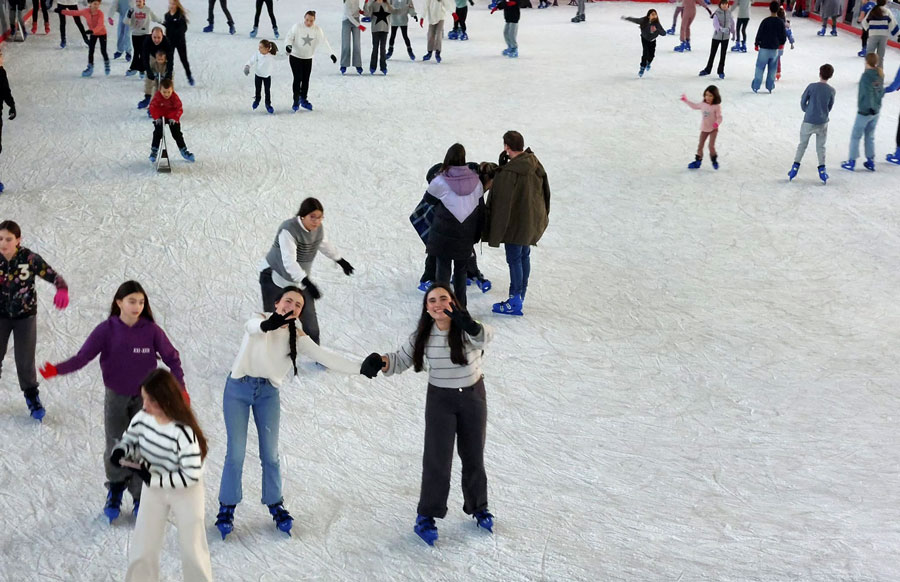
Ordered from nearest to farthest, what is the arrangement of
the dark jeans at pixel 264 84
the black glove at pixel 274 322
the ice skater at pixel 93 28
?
the black glove at pixel 274 322 → the dark jeans at pixel 264 84 → the ice skater at pixel 93 28

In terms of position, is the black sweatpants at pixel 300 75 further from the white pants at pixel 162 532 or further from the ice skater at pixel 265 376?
the white pants at pixel 162 532

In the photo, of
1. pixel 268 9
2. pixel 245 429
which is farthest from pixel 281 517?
pixel 268 9

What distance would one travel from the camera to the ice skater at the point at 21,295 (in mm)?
6020

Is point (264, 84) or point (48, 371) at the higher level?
point (264, 84)

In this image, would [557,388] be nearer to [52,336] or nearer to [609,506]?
[609,506]

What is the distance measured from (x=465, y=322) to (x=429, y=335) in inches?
A: 8.9

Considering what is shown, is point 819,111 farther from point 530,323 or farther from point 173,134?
point 173,134

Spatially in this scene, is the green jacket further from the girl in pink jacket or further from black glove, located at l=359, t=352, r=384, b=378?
the girl in pink jacket

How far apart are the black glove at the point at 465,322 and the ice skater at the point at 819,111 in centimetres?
735

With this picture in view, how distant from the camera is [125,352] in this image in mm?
5207

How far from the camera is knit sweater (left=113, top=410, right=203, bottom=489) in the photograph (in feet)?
14.5

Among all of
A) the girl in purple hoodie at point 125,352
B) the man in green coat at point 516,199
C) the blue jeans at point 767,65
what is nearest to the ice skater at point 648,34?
the blue jeans at point 767,65

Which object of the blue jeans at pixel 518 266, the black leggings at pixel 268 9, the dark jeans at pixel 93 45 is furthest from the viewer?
the black leggings at pixel 268 9

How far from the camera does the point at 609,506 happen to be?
587cm
